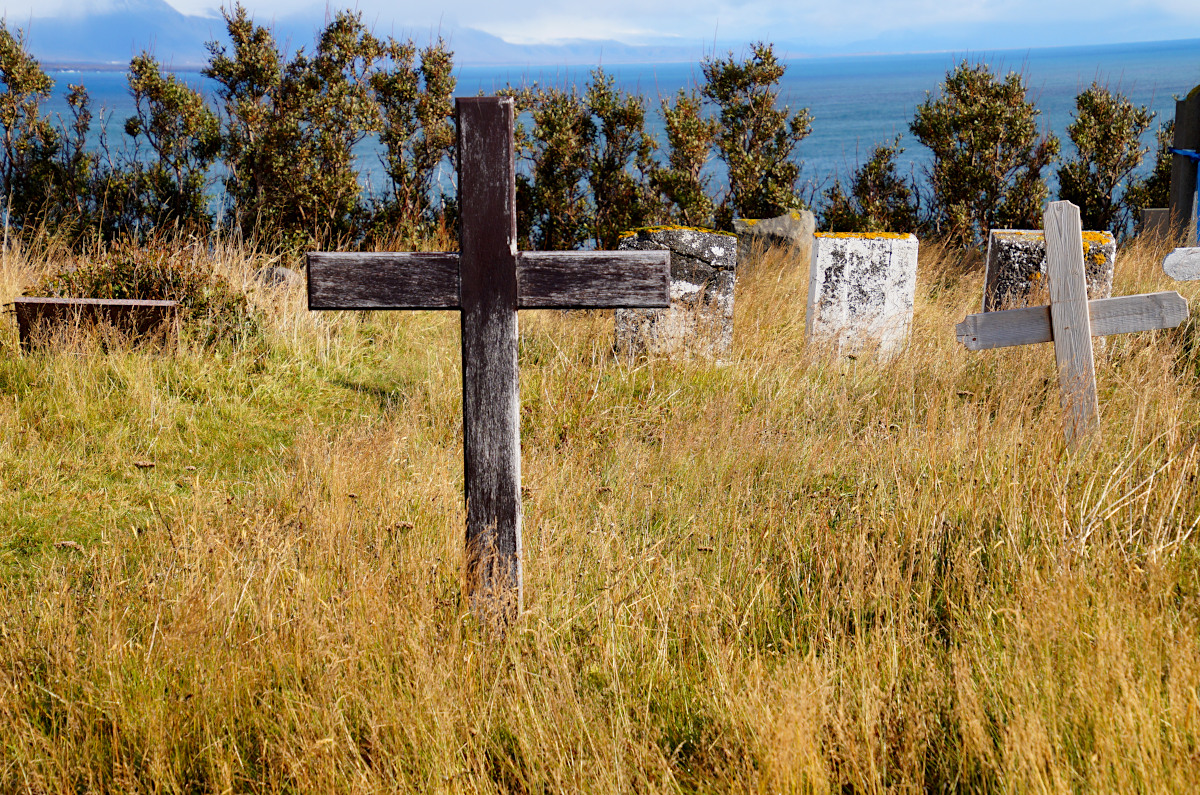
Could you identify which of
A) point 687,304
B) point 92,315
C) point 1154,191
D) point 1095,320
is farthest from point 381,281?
point 1154,191

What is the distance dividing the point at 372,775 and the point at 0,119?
978 cm

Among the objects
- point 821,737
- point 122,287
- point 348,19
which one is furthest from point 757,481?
point 348,19

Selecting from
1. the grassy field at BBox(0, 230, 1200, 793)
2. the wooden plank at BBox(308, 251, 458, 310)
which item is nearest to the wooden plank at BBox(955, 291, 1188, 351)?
the grassy field at BBox(0, 230, 1200, 793)

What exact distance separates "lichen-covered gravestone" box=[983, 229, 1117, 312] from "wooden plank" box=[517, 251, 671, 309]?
415cm

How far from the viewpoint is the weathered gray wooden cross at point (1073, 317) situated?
400cm

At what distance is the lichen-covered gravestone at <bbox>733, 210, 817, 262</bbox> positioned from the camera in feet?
28.7

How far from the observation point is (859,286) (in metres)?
6.19

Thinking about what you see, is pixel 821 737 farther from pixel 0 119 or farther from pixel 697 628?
pixel 0 119

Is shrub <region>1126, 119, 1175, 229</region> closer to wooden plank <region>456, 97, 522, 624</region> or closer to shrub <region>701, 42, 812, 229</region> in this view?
shrub <region>701, 42, 812, 229</region>

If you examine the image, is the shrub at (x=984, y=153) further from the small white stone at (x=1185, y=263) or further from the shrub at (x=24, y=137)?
the shrub at (x=24, y=137)

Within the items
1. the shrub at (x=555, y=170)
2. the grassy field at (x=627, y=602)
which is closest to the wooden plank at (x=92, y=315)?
the grassy field at (x=627, y=602)

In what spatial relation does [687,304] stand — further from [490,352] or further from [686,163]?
[686,163]

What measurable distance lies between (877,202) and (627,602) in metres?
8.09

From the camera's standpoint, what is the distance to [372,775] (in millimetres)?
2209
